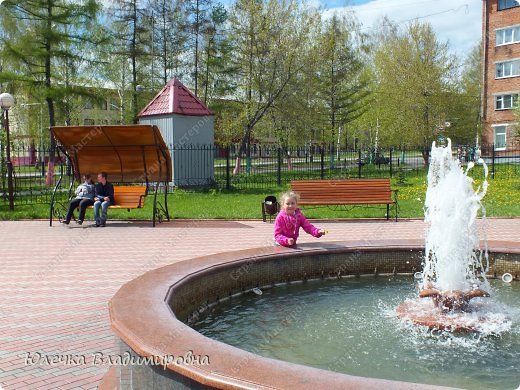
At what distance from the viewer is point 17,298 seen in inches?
260

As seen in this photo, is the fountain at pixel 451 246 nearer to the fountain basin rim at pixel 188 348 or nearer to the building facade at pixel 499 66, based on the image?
the fountain basin rim at pixel 188 348

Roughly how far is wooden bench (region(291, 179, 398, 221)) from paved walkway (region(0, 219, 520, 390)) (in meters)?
0.63

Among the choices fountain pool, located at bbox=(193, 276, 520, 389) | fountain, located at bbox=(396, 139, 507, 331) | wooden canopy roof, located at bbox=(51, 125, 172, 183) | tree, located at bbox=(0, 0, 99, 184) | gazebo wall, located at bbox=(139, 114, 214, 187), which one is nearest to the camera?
fountain pool, located at bbox=(193, 276, 520, 389)

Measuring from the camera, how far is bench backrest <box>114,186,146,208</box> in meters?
13.5

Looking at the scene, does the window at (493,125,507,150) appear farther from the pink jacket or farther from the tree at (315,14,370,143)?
the pink jacket

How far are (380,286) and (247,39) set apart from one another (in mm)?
25220

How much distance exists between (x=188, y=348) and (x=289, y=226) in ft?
14.0

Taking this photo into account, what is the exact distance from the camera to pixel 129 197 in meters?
13.8

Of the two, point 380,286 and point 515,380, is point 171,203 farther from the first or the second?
point 515,380

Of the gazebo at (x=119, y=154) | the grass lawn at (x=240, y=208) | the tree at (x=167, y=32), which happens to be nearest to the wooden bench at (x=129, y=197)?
the gazebo at (x=119, y=154)

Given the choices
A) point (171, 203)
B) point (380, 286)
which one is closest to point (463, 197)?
point (380, 286)

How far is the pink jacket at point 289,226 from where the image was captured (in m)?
7.48

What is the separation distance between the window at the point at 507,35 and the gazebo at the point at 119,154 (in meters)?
37.7

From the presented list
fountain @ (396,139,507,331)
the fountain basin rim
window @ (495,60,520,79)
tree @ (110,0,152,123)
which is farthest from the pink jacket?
window @ (495,60,520,79)
